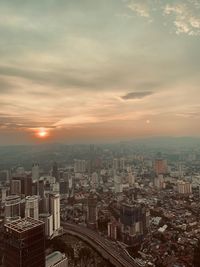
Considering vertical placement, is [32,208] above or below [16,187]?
below

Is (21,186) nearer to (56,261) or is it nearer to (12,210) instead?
(12,210)

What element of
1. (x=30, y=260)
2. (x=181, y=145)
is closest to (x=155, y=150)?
(x=181, y=145)

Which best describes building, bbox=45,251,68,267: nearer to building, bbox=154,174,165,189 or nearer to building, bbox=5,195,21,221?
building, bbox=5,195,21,221

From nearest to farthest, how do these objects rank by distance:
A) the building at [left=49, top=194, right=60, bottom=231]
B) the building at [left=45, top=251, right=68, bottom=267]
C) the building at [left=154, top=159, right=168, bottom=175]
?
the building at [left=45, top=251, right=68, bottom=267], the building at [left=49, top=194, right=60, bottom=231], the building at [left=154, top=159, right=168, bottom=175]

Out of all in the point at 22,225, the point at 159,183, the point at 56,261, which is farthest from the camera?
the point at 159,183

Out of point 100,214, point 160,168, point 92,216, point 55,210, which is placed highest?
point 160,168

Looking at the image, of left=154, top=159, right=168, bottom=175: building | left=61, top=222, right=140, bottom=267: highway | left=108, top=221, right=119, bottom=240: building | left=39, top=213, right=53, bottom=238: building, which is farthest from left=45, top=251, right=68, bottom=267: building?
left=154, top=159, right=168, bottom=175: building

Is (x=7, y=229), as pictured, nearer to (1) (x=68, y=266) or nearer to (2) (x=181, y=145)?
(1) (x=68, y=266)

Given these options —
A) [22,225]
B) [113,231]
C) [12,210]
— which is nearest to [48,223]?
[12,210]
